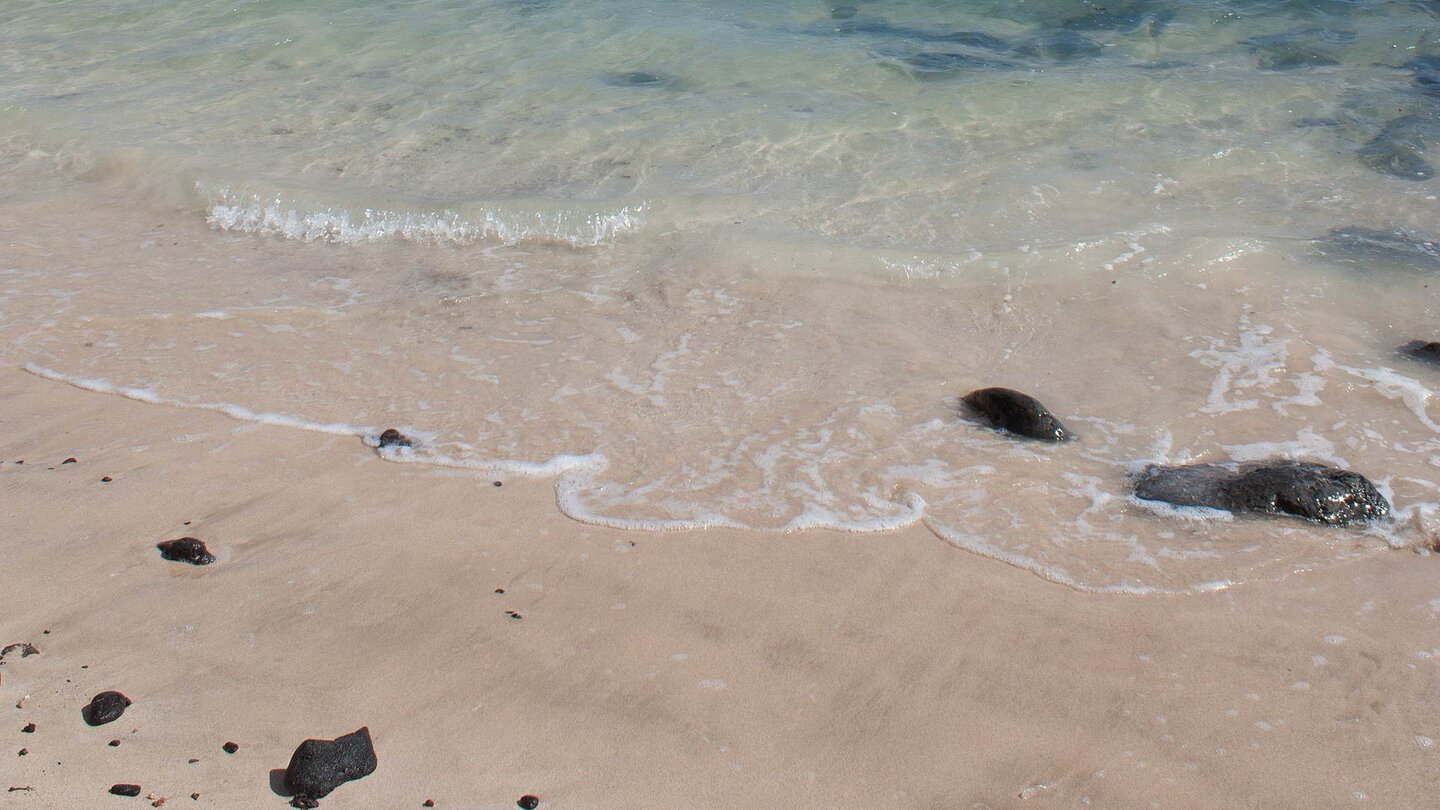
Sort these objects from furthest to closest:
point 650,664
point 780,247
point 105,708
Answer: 1. point 780,247
2. point 650,664
3. point 105,708

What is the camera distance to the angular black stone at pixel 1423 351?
5.27 metres

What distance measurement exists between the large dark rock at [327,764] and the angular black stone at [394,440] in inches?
73.6

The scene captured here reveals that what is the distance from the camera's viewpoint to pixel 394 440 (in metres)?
4.59

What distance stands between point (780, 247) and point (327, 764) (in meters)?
4.42

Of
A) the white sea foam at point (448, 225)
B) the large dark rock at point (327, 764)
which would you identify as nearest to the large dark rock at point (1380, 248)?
the white sea foam at point (448, 225)

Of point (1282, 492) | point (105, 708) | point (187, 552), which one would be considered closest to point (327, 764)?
point (105, 708)

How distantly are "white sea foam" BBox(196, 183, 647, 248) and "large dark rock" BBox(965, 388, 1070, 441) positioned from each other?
118 inches

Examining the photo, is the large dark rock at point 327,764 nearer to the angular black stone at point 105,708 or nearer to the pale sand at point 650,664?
the pale sand at point 650,664

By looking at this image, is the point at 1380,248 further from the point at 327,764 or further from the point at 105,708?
the point at 105,708

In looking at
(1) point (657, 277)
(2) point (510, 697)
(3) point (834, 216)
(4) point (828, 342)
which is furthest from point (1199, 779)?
(3) point (834, 216)

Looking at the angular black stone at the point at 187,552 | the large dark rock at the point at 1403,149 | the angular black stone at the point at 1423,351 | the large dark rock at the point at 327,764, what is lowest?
the angular black stone at the point at 1423,351

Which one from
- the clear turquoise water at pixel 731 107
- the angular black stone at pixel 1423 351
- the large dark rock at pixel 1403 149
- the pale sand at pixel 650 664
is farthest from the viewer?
the large dark rock at pixel 1403 149

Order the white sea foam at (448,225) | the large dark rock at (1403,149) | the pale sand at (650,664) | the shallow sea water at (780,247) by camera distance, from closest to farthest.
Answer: the pale sand at (650,664), the shallow sea water at (780,247), the white sea foam at (448,225), the large dark rock at (1403,149)

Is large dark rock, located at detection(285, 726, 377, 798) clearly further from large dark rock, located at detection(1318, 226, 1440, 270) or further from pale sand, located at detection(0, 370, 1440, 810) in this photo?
large dark rock, located at detection(1318, 226, 1440, 270)
